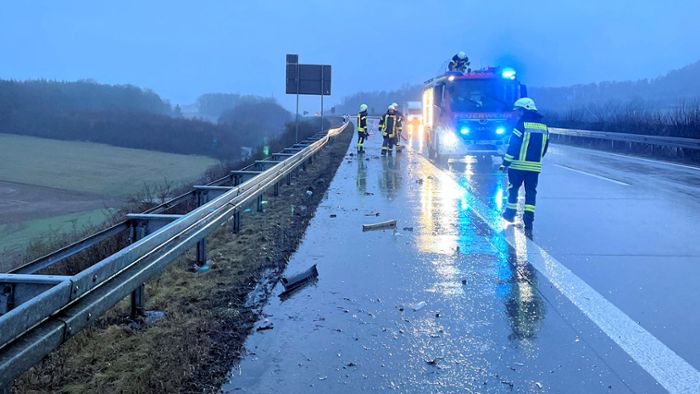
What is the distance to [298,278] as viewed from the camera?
570 centimetres

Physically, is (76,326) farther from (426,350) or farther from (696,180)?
(696,180)

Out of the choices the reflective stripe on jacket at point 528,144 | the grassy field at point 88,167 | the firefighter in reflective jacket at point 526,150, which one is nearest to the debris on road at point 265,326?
the firefighter in reflective jacket at point 526,150

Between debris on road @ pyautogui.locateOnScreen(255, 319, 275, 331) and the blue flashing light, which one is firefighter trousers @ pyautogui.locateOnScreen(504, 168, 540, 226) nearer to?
debris on road @ pyautogui.locateOnScreen(255, 319, 275, 331)

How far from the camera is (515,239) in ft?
25.7

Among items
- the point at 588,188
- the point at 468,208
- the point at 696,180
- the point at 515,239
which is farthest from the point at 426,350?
the point at 696,180

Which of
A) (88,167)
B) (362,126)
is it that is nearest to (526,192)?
(362,126)

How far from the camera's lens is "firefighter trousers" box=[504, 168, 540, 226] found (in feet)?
28.3

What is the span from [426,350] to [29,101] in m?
78.0

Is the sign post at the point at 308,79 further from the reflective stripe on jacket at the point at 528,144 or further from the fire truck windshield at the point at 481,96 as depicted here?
the reflective stripe on jacket at the point at 528,144

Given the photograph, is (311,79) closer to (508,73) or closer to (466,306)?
(508,73)

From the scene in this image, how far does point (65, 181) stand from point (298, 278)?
27.4m

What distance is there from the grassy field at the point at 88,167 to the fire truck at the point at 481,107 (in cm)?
1522

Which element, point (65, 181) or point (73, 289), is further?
point (65, 181)

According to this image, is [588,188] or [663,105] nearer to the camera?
[588,188]
